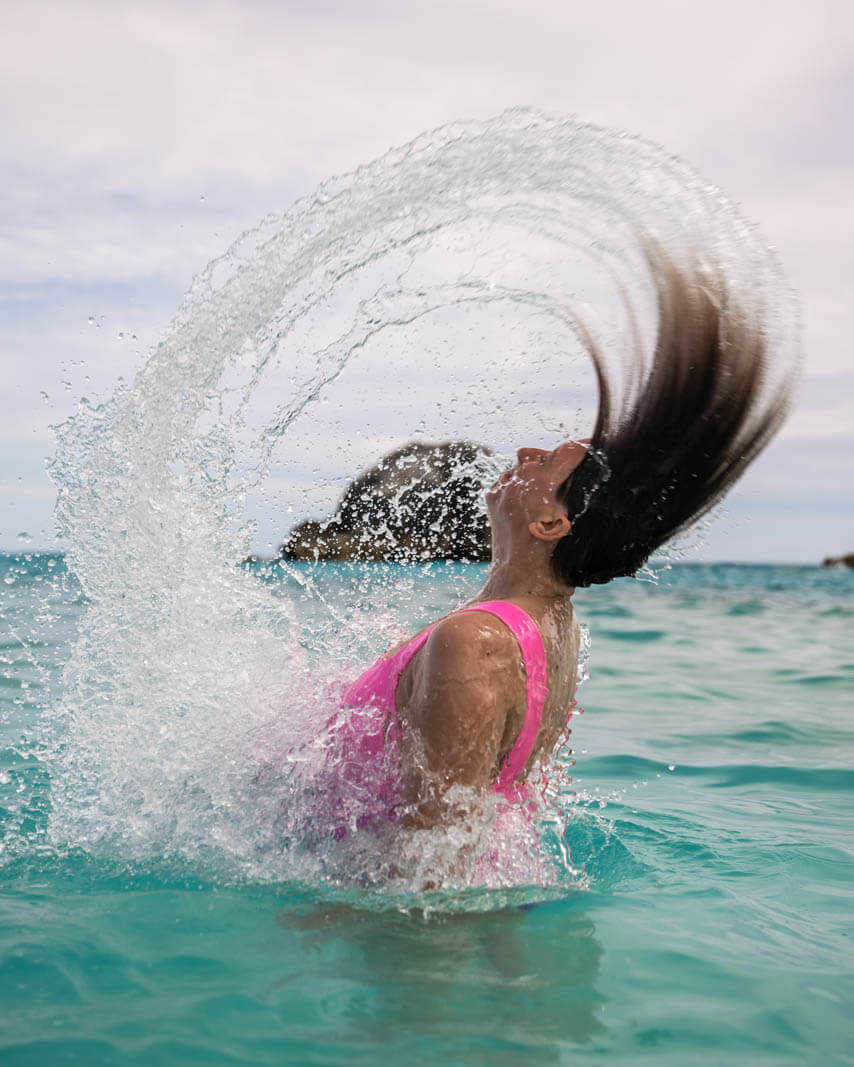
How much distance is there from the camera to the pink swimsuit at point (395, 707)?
294 centimetres

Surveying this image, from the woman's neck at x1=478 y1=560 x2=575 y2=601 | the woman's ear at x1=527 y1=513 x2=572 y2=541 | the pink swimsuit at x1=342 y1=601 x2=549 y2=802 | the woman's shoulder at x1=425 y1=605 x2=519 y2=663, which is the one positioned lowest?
the pink swimsuit at x1=342 y1=601 x2=549 y2=802

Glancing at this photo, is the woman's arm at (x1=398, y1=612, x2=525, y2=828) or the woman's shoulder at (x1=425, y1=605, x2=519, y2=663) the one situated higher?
the woman's shoulder at (x1=425, y1=605, x2=519, y2=663)

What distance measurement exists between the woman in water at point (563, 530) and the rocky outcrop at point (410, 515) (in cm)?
65

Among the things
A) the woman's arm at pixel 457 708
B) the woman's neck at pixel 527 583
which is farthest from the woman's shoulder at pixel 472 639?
the woman's neck at pixel 527 583

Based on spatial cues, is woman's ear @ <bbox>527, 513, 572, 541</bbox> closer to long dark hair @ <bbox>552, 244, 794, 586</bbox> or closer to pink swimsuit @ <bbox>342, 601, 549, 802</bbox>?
long dark hair @ <bbox>552, 244, 794, 586</bbox>

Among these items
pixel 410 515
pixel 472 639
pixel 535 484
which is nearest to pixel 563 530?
pixel 535 484

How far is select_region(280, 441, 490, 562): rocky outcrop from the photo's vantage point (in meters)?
3.94

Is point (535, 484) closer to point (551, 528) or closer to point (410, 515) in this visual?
point (551, 528)

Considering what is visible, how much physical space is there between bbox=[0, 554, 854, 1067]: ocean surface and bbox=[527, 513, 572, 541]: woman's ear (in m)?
1.07

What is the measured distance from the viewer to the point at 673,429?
3008 mm

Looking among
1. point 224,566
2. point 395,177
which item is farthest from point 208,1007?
point 395,177

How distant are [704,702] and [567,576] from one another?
5172 millimetres

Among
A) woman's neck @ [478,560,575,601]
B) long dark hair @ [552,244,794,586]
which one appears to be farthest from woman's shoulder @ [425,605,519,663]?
long dark hair @ [552,244,794,586]

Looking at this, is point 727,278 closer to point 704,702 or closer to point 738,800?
point 738,800
